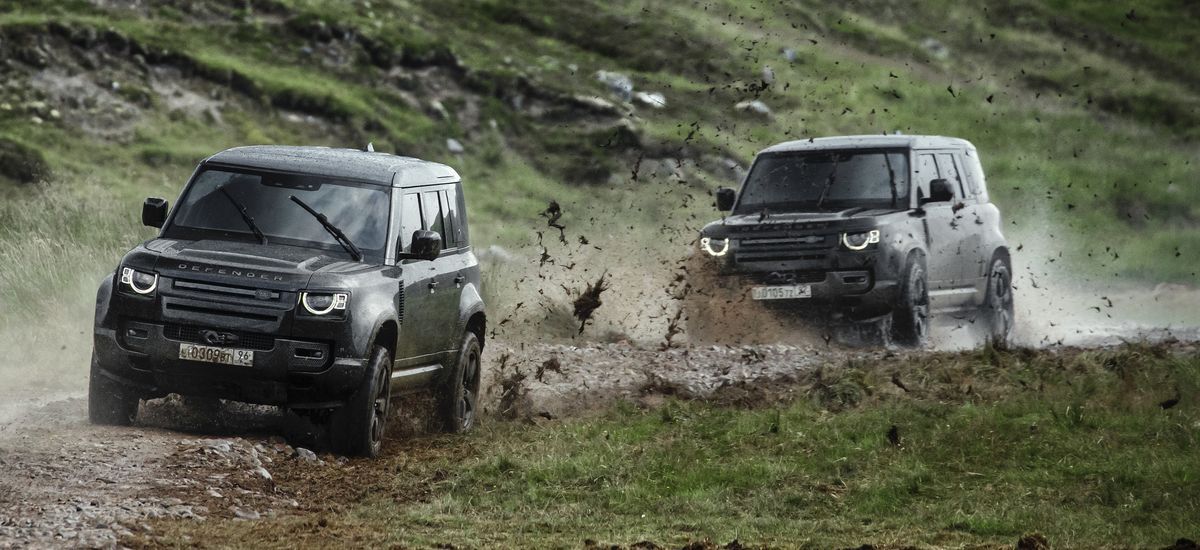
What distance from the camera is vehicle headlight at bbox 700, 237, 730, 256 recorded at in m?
17.3

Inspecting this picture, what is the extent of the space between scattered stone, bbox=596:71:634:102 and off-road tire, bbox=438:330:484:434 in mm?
29251

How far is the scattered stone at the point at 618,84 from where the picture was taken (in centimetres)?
4216

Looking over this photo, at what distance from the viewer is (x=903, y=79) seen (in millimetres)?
47406

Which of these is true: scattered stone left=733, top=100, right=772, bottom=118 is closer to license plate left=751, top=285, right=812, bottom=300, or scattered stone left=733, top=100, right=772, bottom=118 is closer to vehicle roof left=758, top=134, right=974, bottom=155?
vehicle roof left=758, top=134, right=974, bottom=155

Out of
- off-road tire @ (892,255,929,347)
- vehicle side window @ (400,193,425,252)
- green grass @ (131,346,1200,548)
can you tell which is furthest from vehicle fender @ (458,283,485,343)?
off-road tire @ (892,255,929,347)

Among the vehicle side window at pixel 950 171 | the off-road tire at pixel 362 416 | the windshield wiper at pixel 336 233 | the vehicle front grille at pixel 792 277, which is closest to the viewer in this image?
the off-road tire at pixel 362 416

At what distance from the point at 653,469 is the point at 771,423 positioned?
169 centimetres

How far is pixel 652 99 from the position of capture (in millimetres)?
41750

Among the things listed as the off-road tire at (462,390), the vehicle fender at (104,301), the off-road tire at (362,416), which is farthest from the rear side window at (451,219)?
the vehicle fender at (104,301)

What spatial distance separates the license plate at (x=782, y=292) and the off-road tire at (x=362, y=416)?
6.65m

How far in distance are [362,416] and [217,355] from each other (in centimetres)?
98

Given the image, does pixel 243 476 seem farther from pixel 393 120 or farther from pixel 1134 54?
pixel 1134 54

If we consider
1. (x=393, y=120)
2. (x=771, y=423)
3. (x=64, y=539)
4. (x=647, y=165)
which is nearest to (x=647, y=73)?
(x=647, y=165)

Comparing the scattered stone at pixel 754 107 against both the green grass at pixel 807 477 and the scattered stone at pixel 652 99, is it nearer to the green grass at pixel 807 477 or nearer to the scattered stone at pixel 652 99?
the scattered stone at pixel 652 99
